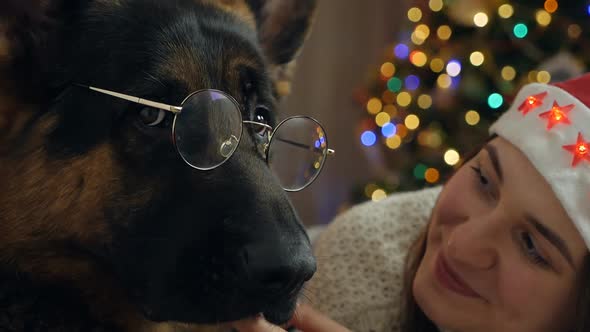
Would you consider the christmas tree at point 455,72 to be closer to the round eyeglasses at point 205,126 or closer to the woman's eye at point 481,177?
the woman's eye at point 481,177

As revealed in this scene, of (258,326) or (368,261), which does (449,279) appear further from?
(258,326)

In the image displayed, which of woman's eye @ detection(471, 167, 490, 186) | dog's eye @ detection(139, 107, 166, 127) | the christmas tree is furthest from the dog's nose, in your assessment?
the christmas tree

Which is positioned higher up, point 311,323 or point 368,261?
point 311,323

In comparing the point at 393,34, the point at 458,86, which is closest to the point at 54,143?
the point at 458,86

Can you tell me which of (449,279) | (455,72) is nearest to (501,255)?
(449,279)

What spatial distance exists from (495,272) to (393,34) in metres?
3.05

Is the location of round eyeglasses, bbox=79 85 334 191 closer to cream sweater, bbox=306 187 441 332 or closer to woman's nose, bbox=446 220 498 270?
woman's nose, bbox=446 220 498 270

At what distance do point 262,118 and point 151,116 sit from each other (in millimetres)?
247

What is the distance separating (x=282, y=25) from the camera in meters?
1.34

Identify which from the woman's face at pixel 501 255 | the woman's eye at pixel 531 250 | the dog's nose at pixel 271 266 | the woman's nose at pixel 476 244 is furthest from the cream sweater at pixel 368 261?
the dog's nose at pixel 271 266

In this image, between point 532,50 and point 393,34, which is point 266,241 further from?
point 393,34

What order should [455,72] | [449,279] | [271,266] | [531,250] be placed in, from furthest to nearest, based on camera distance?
[455,72]
[449,279]
[531,250]
[271,266]

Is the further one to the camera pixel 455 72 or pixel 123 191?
pixel 455 72

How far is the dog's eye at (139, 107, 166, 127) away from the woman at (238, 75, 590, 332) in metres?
0.37
